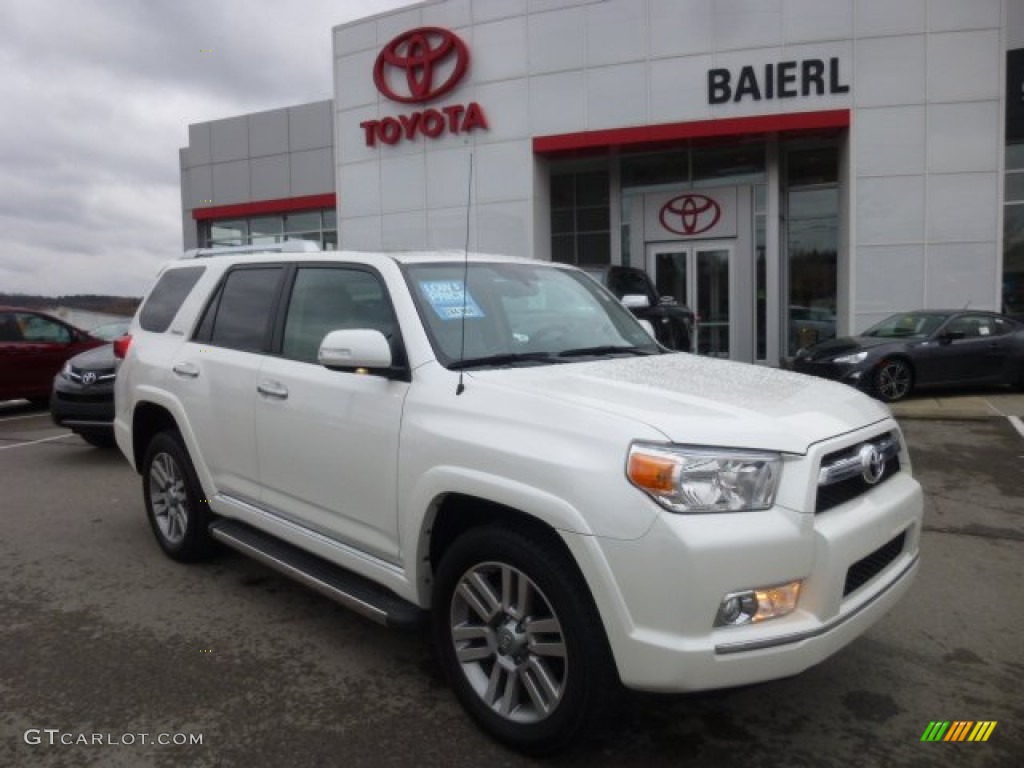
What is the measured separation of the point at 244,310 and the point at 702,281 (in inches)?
573

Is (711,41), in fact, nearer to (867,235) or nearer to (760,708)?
(867,235)

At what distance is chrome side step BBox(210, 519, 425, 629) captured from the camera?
3.13 metres

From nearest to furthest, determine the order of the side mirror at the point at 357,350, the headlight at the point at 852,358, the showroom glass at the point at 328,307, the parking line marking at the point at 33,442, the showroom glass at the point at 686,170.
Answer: the side mirror at the point at 357,350, the showroom glass at the point at 328,307, the parking line marking at the point at 33,442, the headlight at the point at 852,358, the showroom glass at the point at 686,170

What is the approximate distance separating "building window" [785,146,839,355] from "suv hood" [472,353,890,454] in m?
14.9

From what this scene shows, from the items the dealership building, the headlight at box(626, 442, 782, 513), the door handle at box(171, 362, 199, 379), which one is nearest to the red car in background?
the dealership building

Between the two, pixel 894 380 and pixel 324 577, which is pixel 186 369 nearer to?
pixel 324 577

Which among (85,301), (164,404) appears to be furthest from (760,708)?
(85,301)

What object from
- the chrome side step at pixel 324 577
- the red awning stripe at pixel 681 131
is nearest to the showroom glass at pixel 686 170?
the red awning stripe at pixel 681 131

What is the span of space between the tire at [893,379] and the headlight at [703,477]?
9678 millimetres

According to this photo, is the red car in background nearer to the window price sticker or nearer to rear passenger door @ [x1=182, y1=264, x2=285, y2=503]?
rear passenger door @ [x1=182, y1=264, x2=285, y2=503]

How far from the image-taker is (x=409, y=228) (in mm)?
18250

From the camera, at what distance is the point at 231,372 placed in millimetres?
4191

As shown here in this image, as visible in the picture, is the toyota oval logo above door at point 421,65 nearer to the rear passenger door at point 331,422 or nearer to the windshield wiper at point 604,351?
the rear passenger door at point 331,422

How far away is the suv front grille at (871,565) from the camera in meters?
2.67
